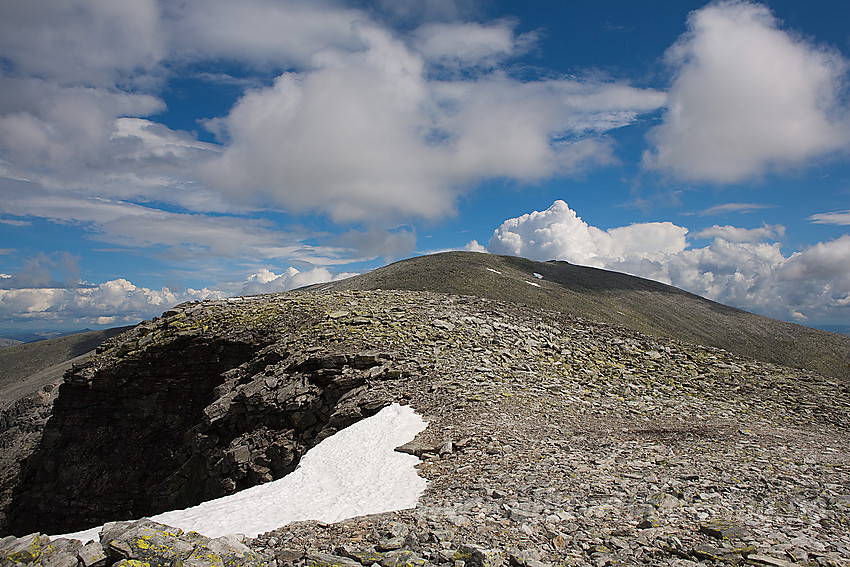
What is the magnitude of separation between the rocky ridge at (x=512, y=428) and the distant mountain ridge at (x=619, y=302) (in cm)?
2951

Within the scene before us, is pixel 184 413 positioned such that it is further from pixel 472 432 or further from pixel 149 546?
pixel 149 546

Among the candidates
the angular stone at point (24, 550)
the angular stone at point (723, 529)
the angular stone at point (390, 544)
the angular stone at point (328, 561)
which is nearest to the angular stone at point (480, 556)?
Answer: the angular stone at point (390, 544)

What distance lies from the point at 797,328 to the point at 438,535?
10757 cm

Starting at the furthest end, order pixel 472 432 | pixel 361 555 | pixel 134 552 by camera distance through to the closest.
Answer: pixel 472 432 < pixel 361 555 < pixel 134 552

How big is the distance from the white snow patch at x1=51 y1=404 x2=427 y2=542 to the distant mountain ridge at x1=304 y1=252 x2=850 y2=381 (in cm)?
3931

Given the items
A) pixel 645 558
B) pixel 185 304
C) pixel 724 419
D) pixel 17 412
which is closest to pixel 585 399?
pixel 724 419

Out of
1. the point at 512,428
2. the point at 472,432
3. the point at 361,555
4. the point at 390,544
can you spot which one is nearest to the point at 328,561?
the point at 361,555

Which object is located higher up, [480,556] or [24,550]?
[24,550]

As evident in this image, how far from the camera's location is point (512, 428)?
1639cm

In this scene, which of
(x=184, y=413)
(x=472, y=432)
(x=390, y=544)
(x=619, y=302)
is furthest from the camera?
(x=619, y=302)

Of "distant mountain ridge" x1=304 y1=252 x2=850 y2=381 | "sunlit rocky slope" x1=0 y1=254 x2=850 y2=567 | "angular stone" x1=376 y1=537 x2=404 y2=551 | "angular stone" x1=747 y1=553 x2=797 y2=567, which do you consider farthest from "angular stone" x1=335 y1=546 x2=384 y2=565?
"distant mountain ridge" x1=304 y1=252 x2=850 y2=381

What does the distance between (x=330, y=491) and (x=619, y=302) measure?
3109 inches

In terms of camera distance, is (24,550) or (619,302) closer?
(24,550)

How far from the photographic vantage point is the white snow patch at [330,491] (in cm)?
1080
